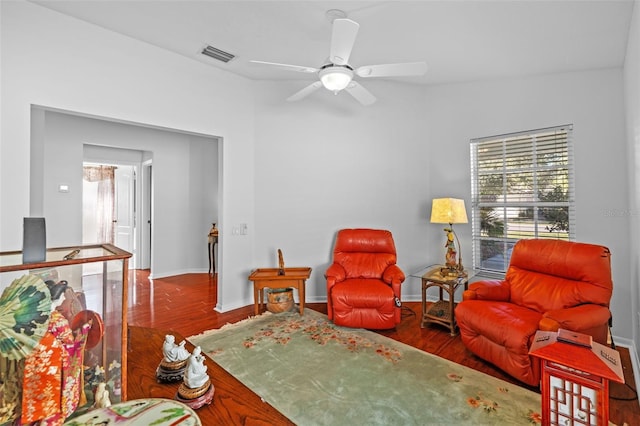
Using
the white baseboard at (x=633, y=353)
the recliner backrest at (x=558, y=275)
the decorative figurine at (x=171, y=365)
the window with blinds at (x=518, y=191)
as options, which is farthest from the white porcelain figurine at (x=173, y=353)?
the window with blinds at (x=518, y=191)

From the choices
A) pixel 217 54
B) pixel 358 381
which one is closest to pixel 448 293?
pixel 358 381

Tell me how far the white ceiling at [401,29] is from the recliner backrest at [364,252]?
6.72 ft

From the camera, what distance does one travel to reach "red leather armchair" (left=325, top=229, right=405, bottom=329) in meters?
3.00

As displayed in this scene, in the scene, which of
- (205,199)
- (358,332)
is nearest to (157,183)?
(205,199)

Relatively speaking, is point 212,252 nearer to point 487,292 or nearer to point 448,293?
point 448,293

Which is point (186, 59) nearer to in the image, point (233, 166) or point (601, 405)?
point (233, 166)

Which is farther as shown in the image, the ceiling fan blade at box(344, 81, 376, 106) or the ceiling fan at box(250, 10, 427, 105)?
the ceiling fan blade at box(344, 81, 376, 106)

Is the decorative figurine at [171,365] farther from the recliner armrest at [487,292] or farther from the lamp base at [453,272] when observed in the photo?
the lamp base at [453,272]

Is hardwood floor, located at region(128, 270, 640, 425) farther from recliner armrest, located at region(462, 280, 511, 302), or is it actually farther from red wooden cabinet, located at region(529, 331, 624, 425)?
red wooden cabinet, located at region(529, 331, 624, 425)

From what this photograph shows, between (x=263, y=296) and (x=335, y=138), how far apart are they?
2.36m

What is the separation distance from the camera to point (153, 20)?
8.84 ft

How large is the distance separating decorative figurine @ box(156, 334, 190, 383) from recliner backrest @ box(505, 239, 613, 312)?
106 inches

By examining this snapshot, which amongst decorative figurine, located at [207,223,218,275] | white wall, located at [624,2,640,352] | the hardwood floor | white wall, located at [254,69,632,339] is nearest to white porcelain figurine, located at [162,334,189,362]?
the hardwood floor

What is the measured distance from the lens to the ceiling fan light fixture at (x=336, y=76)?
2.44 meters
